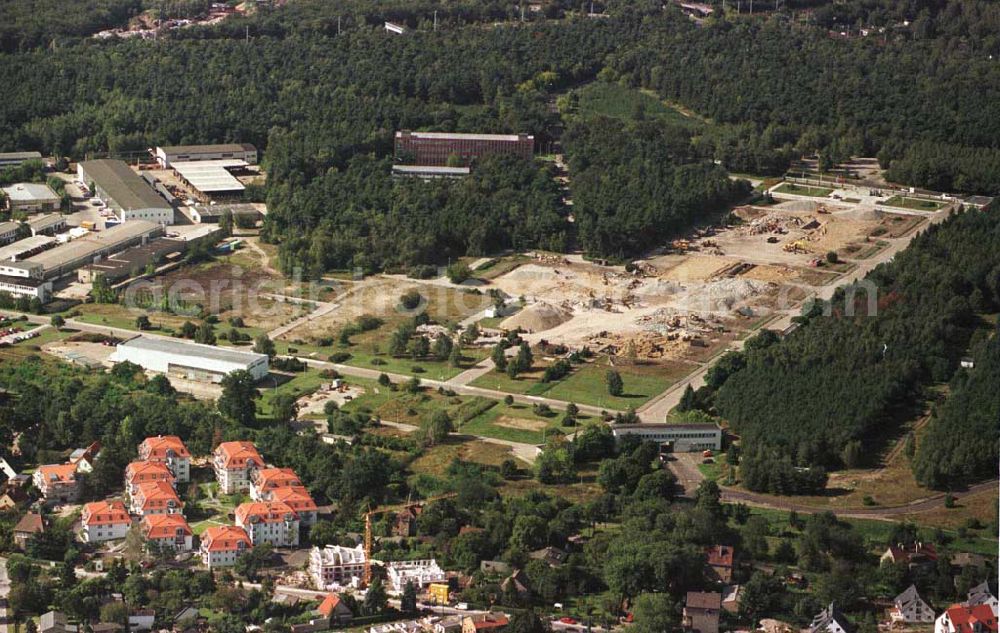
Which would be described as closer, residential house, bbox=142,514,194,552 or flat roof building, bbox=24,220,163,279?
residential house, bbox=142,514,194,552

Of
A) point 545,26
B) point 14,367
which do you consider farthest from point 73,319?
point 545,26

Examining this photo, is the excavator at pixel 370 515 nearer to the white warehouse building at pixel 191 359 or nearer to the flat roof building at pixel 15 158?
the white warehouse building at pixel 191 359

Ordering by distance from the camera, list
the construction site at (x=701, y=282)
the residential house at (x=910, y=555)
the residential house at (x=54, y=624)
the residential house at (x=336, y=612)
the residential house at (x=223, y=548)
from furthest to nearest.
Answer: the construction site at (x=701, y=282) < the residential house at (x=223, y=548) < the residential house at (x=910, y=555) < the residential house at (x=336, y=612) < the residential house at (x=54, y=624)

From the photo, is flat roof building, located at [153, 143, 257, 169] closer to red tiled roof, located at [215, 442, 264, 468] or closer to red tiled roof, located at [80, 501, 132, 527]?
red tiled roof, located at [215, 442, 264, 468]

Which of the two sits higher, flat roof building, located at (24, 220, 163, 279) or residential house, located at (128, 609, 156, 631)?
flat roof building, located at (24, 220, 163, 279)

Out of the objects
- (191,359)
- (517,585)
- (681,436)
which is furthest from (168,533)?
(681,436)

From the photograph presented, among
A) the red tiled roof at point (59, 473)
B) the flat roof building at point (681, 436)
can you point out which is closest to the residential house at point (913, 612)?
the flat roof building at point (681, 436)

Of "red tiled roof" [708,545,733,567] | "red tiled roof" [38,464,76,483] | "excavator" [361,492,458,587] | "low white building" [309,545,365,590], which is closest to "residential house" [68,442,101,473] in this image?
"red tiled roof" [38,464,76,483]

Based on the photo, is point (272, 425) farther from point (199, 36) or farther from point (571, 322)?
point (199, 36)
